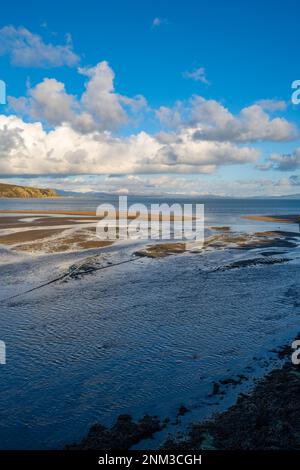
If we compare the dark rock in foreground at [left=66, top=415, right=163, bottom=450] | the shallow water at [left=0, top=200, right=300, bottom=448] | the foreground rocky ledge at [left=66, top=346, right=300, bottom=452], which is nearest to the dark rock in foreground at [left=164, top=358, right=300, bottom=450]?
the foreground rocky ledge at [left=66, top=346, right=300, bottom=452]

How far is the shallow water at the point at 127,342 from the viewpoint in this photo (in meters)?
11.1

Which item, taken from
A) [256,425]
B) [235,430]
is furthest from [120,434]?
[256,425]

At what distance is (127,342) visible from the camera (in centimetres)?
1598

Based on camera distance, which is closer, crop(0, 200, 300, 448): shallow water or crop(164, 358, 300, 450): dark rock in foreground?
crop(164, 358, 300, 450): dark rock in foreground

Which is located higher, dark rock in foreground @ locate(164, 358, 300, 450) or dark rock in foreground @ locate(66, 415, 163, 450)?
dark rock in foreground @ locate(164, 358, 300, 450)

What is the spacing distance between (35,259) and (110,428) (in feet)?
85.4

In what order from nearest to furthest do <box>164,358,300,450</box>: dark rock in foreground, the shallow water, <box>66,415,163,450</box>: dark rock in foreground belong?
<box>164,358,300,450</box>: dark rock in foreground
<box>66,415,163,450</box>: dark rock in foreground
the shallow water

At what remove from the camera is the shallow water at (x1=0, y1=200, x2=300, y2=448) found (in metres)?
11.1

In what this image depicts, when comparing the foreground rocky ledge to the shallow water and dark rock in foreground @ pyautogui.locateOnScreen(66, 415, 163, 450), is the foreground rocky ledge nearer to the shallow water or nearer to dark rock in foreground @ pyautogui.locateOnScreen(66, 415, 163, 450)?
dark rock in foreground @ pyautogui.locateOnScreen(66, 415, 163, 450)

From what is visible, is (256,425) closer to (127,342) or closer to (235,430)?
(235,430)

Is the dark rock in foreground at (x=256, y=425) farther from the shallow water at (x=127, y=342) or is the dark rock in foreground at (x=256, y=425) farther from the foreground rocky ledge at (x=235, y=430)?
the shallow water at (x=127, y=342)

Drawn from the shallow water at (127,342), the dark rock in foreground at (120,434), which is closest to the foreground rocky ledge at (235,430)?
the dark rock in foreground at (120,434)
